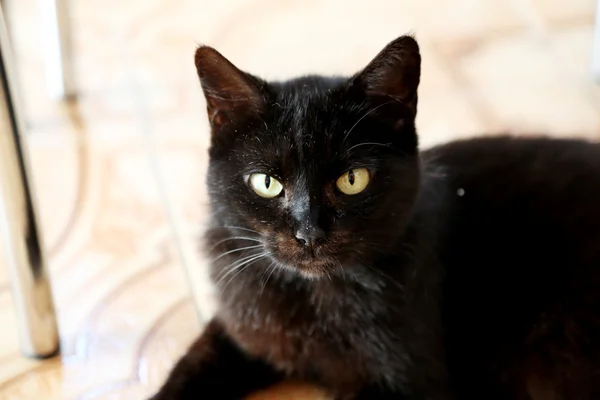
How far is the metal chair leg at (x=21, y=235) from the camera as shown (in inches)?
39.9

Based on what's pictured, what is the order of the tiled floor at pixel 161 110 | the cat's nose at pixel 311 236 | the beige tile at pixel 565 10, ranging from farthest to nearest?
1. the beige tile at pixel 565 10
2. the tiled floor at pixel 161 110
3. the cat's nose at pixel 311 236

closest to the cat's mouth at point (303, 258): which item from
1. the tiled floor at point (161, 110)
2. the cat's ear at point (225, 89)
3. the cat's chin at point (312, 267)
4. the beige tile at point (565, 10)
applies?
the cat's chin at point (312, 267)

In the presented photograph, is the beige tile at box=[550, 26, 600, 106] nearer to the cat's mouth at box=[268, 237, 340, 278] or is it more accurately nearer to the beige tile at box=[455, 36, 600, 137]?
the beige tile at box=[455, 36, 600, 137]

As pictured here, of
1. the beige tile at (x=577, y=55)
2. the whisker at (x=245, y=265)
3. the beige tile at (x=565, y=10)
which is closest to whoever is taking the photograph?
the whisker at (x=245, y=265)

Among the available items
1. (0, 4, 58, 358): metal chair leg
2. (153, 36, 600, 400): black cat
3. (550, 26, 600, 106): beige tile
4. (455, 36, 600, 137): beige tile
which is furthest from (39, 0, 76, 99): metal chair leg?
(550, 26, 600, 106): beige tile

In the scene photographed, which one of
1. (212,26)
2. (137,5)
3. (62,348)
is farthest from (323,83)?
(137,5)

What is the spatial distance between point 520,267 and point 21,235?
2.37ft

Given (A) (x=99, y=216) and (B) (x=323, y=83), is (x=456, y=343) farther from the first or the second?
(A) (x=99, y=216)

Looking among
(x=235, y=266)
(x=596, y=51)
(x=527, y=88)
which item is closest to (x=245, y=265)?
(x=235, y=266)

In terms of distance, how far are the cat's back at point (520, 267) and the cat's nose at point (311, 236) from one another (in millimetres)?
247

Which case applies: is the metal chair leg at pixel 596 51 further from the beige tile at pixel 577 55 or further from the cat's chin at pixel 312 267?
the cat's chin at pixel 312 267

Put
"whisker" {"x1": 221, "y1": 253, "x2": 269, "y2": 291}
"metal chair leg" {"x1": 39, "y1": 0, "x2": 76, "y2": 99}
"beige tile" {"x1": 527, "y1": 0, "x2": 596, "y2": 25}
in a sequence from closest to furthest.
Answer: "whisker" {"x1": 221, "y1": 253, "x2": 269, "y2": 291}, "metal chair leg" {"x1": 39, "y1": 0, "x2": 76, "y2": 99}, "beige tile" {"x1": 527, "y1": 0, "x2": 596, "y2": 25}

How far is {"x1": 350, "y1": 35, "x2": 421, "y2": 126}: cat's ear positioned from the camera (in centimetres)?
94

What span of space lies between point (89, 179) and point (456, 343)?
2.65ft
